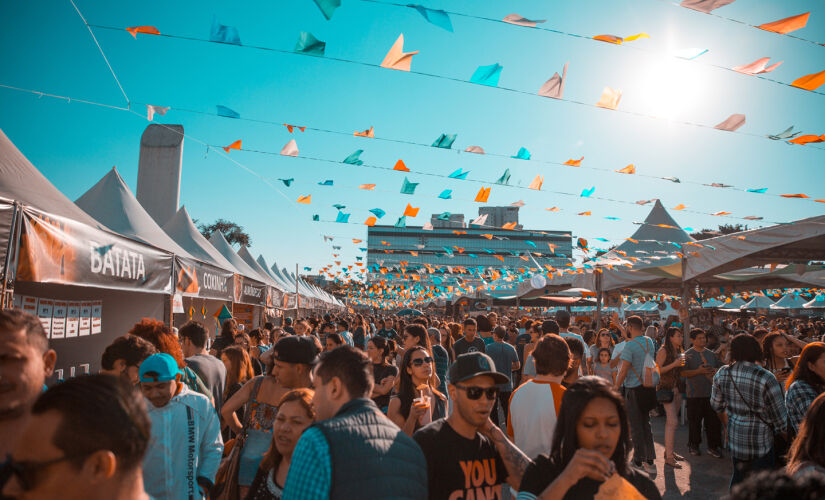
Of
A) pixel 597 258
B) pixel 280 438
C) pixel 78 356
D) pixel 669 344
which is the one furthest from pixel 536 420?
pixel 597 258

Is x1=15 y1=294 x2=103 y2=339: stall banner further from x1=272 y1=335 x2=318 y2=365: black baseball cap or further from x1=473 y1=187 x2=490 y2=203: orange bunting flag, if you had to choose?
x1=473 y1=187 x2=490 y2=203: orange bunting flag

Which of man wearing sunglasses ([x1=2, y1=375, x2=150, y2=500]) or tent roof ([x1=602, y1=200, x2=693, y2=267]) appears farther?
tent roof ([x1=602, y1=200, x2=693, y2=267])

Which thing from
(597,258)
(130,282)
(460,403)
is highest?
(597,258)

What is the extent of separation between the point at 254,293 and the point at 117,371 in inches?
473

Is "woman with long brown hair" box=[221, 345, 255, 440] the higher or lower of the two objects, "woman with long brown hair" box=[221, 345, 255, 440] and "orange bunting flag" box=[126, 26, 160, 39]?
the lower

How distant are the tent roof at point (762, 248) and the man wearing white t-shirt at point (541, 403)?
4827 mm

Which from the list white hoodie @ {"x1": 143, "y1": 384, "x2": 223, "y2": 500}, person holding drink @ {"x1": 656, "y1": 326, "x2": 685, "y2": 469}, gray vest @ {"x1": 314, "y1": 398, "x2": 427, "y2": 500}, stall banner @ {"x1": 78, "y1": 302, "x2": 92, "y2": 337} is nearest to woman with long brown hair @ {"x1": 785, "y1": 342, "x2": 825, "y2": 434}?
person holding drink @ {"x1": 656, "y1": 326, "x2": 685, "y2": 469}

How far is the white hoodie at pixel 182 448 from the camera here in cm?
261

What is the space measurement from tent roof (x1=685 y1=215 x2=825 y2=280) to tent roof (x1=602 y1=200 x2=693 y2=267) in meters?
2.47

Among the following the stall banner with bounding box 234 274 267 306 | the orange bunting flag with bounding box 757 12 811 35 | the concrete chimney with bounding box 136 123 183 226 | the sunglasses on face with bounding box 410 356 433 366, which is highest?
the concrete chimney with bounding box 136 123 183 226

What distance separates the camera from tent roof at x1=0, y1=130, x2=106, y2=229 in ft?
14.1

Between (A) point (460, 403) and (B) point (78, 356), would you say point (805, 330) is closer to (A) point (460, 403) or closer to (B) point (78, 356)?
(A) point (460, 403)

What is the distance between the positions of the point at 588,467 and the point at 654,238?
1174 cm

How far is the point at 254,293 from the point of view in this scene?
48.7 ft
